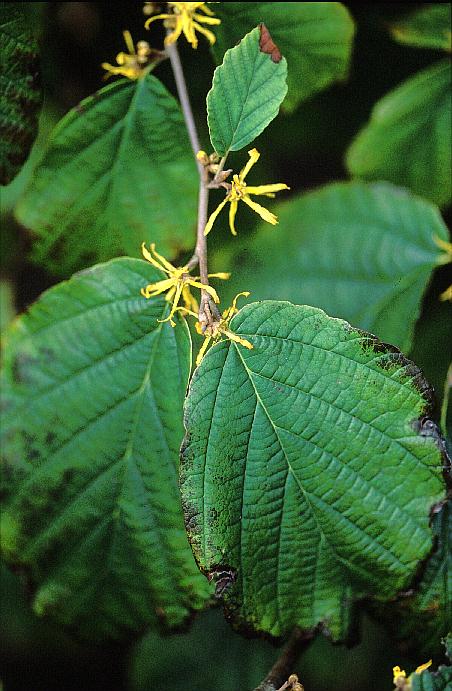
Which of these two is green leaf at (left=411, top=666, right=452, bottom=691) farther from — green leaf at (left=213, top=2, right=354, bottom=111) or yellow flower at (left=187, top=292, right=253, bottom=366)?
green leaf at (left=213, top=2, right=354, bottom=111)

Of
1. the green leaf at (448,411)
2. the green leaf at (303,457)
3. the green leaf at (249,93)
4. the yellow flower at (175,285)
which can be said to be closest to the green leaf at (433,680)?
the green leaf at (303,457)

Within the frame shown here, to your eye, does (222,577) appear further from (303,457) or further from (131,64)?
(131,64)

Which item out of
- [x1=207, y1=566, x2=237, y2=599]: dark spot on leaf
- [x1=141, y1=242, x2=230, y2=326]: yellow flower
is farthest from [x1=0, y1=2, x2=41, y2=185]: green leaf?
[x1=207, y1=566, x2=237, y2=599]: dark spot on leaf

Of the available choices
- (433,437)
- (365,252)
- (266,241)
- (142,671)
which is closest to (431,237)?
(365,252)

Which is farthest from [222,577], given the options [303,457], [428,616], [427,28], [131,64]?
[427,28]

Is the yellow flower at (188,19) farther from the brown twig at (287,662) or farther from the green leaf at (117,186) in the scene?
the brown twig at (287,662)
